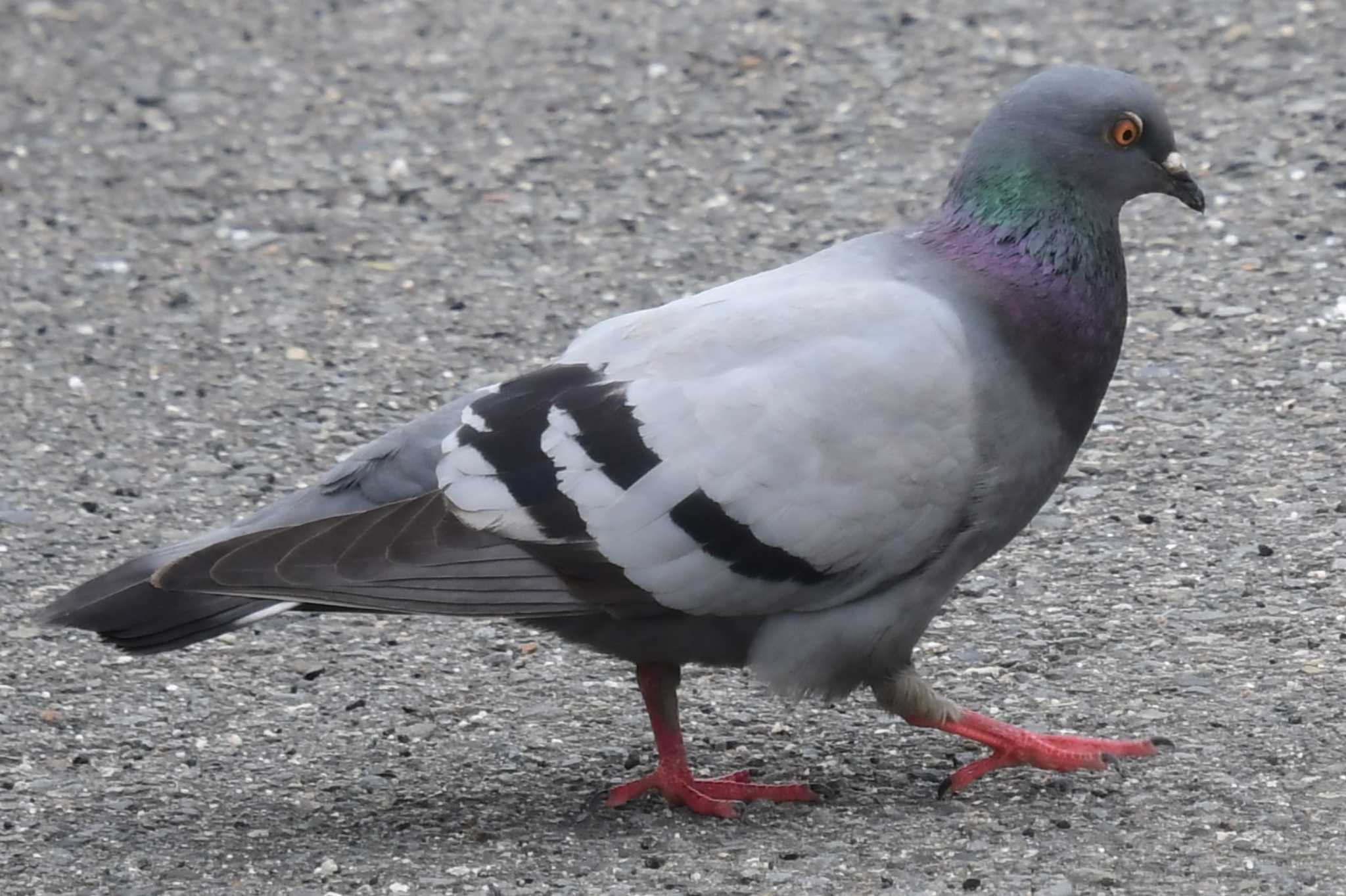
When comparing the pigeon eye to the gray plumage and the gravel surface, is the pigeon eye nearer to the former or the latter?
the gray plumage

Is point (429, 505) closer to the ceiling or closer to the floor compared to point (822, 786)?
closer to the ceiling

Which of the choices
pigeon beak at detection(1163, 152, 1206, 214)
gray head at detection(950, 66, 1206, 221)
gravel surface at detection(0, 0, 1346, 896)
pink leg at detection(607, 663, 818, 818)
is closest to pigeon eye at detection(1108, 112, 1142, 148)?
gray head at detection(950, 66, 1206, 221)

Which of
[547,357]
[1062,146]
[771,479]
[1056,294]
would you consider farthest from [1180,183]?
[547,357]

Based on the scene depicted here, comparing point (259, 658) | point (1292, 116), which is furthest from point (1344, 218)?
point (259, 658)

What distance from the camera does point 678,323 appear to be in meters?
3.86

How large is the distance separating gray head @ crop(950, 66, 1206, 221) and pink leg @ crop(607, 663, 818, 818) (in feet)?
3.68

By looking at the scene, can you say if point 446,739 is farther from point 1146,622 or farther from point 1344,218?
point 1344,218

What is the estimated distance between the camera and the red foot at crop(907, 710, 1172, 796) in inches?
154

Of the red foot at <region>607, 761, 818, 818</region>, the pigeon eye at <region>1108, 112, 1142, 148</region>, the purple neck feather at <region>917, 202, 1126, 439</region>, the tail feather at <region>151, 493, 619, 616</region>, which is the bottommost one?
the red foot at <region>607, 761, 818, 818</region>

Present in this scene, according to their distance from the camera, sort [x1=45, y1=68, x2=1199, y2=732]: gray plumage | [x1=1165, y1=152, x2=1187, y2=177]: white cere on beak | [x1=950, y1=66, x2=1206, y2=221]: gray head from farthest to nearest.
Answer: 1. [x1=1165, y1=152, x2=1187, y2=177]: white cere on beak
2. [x1=950, y1=66, x2=1206, y2=221]: gray head
3. [x1=45, y1=68, x2=1199, y2=732]: gray plumage

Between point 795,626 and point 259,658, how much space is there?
4.97 ft

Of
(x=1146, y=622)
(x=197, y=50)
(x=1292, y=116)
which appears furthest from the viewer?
(x=197, y=50)

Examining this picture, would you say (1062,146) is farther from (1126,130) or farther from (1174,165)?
(1174,165)

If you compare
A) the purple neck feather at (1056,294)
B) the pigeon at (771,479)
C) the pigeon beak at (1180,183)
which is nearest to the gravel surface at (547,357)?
the pigeon at (771,479)
